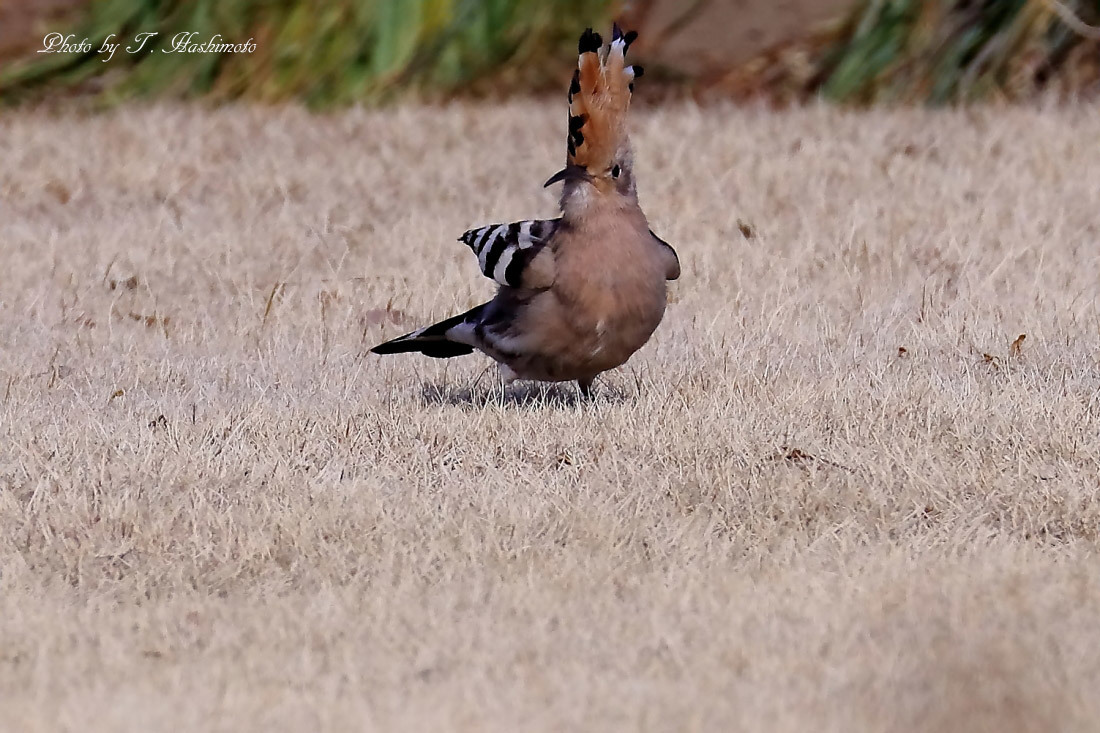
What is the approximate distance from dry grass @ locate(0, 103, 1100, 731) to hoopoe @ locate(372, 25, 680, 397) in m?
0.27

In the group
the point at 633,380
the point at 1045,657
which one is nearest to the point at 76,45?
the point at 633,380

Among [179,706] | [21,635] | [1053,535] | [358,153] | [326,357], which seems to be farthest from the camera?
[358,153]

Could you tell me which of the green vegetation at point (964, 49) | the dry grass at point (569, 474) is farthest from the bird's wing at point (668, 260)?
the green vegetation at point (964, 49)

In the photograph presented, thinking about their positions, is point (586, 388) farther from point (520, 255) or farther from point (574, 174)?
point (574, 174)

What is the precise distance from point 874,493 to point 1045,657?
143 centimetres

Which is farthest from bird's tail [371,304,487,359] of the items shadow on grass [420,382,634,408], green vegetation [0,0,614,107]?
green vegetation [0,0,614,107]

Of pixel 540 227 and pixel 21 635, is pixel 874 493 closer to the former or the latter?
pixel 540 227

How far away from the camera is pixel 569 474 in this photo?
5973 mm

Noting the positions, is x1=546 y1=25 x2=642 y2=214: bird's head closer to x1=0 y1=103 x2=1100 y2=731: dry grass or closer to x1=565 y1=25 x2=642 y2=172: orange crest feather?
x1=565 y1=25 x2=642 y2=172: orange crest feather

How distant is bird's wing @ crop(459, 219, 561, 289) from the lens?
6.53 meters

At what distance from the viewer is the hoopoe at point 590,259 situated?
21.1 feet

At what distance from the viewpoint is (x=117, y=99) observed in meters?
15.4

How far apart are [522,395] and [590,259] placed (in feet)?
3.45

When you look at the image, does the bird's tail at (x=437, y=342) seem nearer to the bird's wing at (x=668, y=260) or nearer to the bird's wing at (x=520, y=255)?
the bird's wing at (x=520, y=255)
